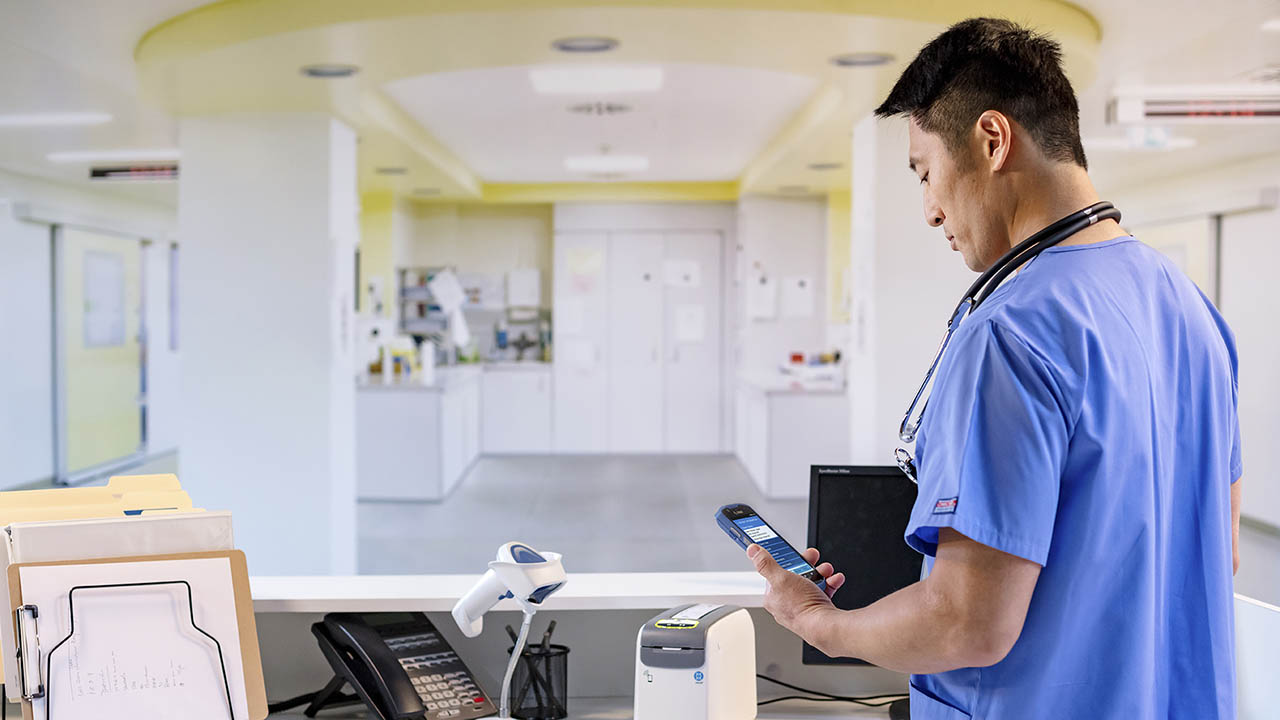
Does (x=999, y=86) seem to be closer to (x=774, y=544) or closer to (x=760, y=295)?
(x=774, y=544)

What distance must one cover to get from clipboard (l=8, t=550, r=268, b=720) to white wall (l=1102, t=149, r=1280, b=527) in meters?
7.00

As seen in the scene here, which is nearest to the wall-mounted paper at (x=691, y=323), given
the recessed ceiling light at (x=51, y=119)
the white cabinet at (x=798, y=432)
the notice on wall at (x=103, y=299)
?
the white cabinet at (x=798, y=432)

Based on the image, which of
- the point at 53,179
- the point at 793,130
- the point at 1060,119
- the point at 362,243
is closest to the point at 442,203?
the point at 362,243

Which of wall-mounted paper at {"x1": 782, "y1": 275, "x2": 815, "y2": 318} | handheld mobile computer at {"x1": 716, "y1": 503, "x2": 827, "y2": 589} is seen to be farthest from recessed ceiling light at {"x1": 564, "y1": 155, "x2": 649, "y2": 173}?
handheld mobile computer at {"x1": 716, "y1": 503, "x2": 827, "y2": 589}

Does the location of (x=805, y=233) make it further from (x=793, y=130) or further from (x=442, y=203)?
(x=442, y=203)

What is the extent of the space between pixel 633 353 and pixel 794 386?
295 cm

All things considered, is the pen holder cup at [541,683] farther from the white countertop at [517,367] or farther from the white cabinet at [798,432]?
the white countertop at [517,367]

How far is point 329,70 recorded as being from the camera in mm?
4523

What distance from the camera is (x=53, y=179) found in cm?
837

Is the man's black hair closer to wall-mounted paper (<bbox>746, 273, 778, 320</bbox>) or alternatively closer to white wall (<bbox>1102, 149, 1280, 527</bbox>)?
white wall (<bbox>1102, 149, 1280, 527</bbox>)

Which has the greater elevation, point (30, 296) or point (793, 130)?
point (793, 130)

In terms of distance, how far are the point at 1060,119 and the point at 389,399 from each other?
22.9ft

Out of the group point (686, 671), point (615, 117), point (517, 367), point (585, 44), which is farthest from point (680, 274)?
point (686, 671)

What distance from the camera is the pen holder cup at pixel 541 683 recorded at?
1813 mm
